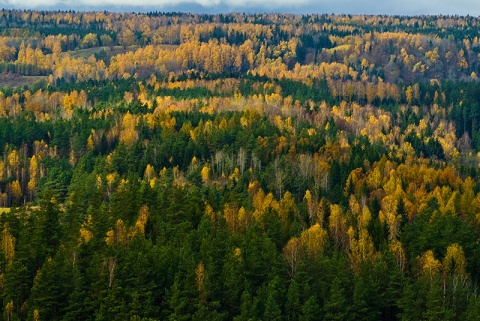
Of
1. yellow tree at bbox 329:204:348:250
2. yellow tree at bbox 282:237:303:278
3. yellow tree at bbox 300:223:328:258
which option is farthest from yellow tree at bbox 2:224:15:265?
yellow tree at bbox 329:204:348:250

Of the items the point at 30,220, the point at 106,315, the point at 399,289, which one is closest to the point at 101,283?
the point at 106,315

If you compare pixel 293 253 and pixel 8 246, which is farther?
pixel 293 253

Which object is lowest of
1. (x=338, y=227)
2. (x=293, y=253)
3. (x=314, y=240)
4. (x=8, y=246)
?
(x=338, y=227)

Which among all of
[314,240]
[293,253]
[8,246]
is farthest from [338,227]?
[8,246]

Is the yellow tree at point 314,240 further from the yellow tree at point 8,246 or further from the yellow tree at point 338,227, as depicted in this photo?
the yellow tree at point 8,246

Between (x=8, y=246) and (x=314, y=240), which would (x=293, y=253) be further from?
(x=8, y=246)

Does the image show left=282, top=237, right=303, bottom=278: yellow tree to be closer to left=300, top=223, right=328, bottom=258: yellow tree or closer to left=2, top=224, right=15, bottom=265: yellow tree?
left=300, top=223, right=328, bottom=258: yellow tree

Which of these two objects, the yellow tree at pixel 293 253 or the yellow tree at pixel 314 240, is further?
the yellow tree at pixel 314 240

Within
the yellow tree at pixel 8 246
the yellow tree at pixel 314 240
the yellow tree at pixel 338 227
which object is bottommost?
the yellow tree at pixel 338 227

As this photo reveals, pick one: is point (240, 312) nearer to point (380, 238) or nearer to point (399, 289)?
point (399, 289)

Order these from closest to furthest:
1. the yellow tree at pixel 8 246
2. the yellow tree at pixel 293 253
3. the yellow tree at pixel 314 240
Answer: the yellow tree at pixel 8 246, the yellow tree at pixel 293 253, the yellow tree at pixel 314 240

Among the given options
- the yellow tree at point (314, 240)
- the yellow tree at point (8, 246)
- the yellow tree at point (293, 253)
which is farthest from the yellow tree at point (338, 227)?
the yellow tree at point (8, 246)
